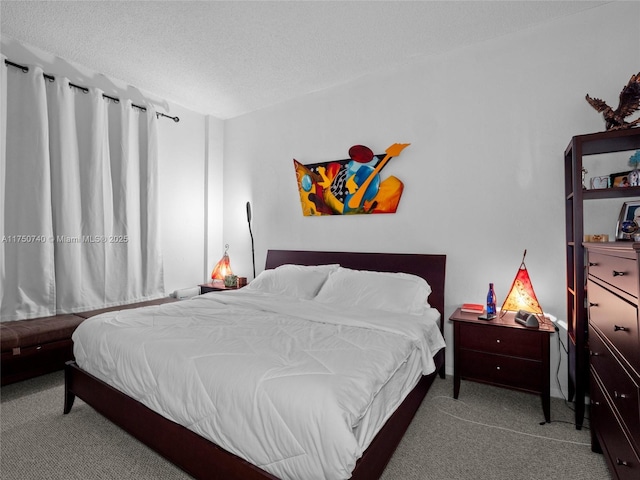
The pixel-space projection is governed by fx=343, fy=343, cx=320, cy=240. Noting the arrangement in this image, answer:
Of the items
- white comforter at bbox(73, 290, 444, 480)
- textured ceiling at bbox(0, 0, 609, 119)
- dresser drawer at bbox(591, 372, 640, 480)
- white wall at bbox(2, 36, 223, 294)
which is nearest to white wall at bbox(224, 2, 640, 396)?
textured ceiling at bbox(0, 0, 609, 119)

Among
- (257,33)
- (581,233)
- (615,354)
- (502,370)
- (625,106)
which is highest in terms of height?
(257,33)

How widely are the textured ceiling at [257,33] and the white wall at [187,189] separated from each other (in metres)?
0.67

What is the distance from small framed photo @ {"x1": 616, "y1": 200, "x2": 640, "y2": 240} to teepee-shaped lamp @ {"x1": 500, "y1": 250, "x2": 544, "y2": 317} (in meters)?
0.58

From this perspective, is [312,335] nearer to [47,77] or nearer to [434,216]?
[434,216]

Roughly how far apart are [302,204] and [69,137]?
2242 mm

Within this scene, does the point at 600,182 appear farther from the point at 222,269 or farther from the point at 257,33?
the point at 222,269

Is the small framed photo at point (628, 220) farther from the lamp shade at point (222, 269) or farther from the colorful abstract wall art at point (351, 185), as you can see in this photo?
the lamp shade at point (222, 269)

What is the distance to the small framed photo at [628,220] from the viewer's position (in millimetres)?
2024

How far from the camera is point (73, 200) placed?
311cm

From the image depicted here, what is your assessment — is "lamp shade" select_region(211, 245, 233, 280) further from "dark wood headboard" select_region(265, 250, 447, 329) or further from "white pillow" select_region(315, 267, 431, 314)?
"white pillow" select_region(315, 267, 431, 314)

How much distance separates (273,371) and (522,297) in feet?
6.29

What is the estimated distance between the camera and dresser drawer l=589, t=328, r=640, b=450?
122 centimetres

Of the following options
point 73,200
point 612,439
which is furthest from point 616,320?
point 73,200

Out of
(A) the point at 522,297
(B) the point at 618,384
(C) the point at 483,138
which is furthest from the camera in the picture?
(C) the point at 483,138
